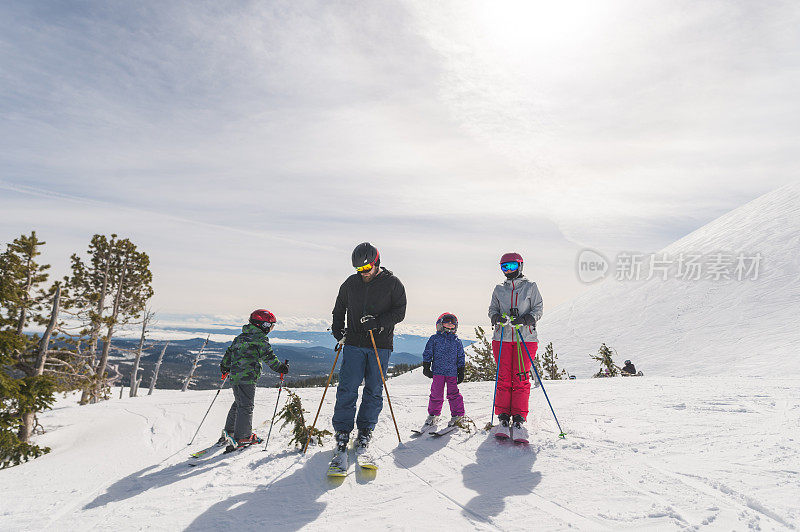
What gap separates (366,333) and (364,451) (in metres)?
1.47

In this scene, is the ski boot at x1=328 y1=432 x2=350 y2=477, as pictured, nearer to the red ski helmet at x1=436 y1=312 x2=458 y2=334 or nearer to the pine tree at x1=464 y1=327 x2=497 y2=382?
the red ski helmet at x1=436 y1=312 x2=458 y2=334

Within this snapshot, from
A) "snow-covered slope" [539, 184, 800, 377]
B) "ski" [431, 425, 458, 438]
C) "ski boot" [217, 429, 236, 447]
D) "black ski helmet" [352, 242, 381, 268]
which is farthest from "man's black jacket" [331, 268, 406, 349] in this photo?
"snow-covered slope" [539, 184, 800, 377]

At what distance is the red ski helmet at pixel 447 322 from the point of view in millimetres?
6872

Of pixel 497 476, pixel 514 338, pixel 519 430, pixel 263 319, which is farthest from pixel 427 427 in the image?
pixel 263 319

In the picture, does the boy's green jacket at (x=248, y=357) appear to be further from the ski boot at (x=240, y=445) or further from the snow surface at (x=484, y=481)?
the snow surface at (x=484, y=481)

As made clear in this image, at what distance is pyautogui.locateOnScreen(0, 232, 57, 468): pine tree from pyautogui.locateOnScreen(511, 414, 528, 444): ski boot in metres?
10.2

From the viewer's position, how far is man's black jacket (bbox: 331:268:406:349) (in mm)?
5129

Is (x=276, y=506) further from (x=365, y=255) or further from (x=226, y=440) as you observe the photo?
(x=226, y=440)

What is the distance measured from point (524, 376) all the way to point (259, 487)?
3.81 metres

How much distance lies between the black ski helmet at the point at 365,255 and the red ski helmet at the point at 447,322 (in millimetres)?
2299

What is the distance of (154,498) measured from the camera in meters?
3.99

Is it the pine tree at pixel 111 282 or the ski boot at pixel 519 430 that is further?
the pine tree at pixel 111 282

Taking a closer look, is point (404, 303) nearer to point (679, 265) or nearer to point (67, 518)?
point (67, 518)

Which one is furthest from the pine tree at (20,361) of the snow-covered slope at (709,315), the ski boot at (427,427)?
the snow-covered slope at (709,315)
